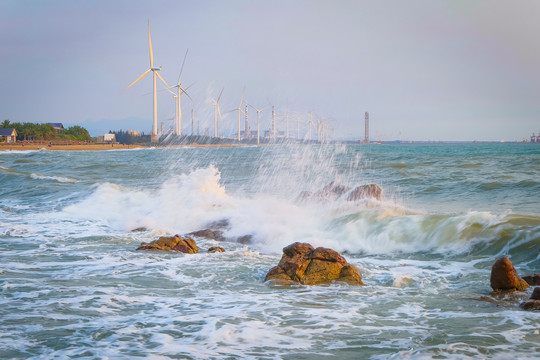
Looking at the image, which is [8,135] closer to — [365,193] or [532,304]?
[365,193]

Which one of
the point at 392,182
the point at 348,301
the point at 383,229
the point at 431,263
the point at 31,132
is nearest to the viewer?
the point at 348,301

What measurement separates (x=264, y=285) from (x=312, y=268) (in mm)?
798

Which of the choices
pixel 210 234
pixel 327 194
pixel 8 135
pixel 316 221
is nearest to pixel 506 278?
pixel 316 221

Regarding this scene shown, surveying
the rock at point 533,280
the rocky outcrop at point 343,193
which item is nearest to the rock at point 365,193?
the rocky outcrop at point 343,193

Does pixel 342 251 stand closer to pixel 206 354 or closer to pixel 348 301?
pixel 348 301

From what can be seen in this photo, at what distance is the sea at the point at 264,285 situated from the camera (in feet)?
17.5

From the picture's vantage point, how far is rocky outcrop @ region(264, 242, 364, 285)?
7992 millimetres

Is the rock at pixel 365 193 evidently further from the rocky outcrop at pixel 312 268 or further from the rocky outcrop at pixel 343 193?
the rocky outcrop at pixel 312 268

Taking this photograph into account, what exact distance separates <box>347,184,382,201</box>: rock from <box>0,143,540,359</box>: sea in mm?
288

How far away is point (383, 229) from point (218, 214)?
5509mm

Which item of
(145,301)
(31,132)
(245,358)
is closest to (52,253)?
(145,301)

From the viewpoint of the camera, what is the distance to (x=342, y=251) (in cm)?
1140

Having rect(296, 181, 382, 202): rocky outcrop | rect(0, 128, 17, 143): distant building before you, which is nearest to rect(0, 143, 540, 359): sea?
rect(296, 181, 382, 202): rocky outcrop

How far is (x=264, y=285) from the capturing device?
313 inches
